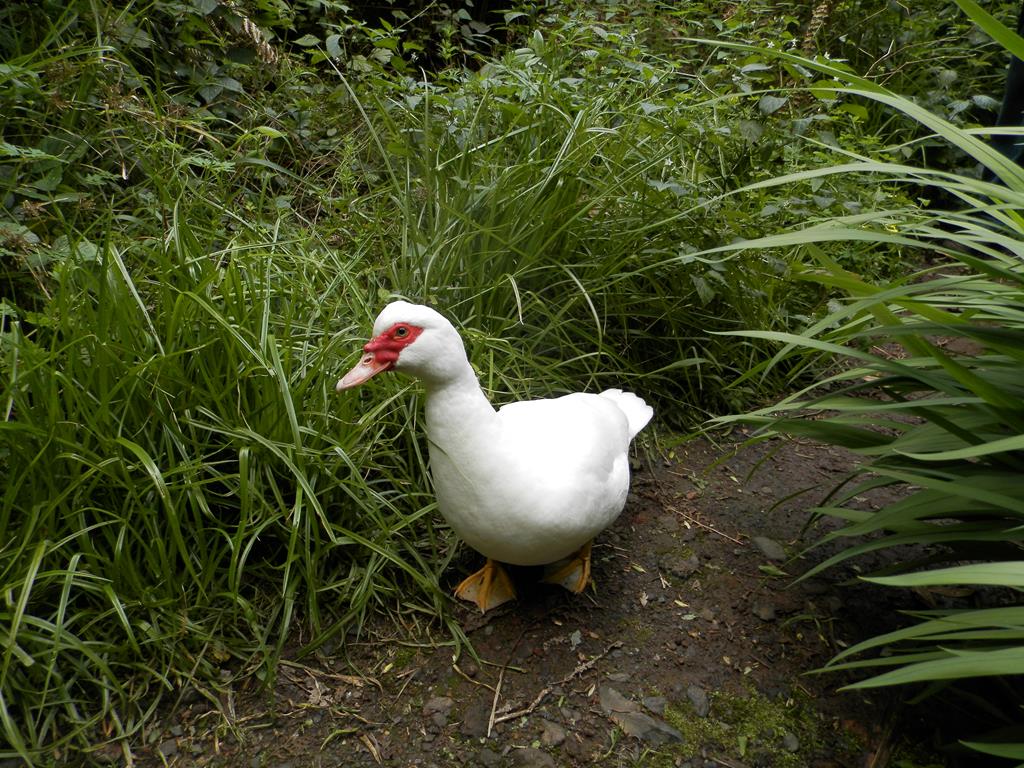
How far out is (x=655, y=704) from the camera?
190 cm

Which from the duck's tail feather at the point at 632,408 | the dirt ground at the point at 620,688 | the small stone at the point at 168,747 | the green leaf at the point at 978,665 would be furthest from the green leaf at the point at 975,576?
the small stone at the point at 168,747

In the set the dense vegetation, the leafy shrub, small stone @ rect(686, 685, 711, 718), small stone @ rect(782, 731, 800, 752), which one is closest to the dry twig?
small stone @ rect(686, 685, 711, 718)

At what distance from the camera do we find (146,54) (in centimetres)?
324

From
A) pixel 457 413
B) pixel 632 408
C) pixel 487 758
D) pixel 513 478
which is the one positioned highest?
pixel 457 413

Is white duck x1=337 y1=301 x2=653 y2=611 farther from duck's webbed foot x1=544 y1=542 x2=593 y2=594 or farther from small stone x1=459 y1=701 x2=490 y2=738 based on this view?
small stone x1=459 y1=701 x2=490 y2=738

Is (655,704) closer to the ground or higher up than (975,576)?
closer to the ground

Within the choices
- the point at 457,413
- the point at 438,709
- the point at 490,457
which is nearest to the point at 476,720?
the point at 438,709

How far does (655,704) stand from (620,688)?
9 centimetres

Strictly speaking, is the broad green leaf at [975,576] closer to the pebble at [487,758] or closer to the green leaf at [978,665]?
the green leaf at [978,665]

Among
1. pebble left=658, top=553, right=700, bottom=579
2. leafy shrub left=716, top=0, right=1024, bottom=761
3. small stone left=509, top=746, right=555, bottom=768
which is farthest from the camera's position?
pebble left=658, top=553, right=700, bottom=579

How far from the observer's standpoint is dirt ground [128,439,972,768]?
1.78m

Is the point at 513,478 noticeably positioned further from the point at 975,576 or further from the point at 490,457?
the point at 975,576

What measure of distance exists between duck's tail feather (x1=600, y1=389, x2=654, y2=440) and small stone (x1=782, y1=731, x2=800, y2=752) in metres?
0.91

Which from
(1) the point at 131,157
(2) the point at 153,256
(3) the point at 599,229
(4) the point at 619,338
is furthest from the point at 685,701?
(1) the point at 131,157
